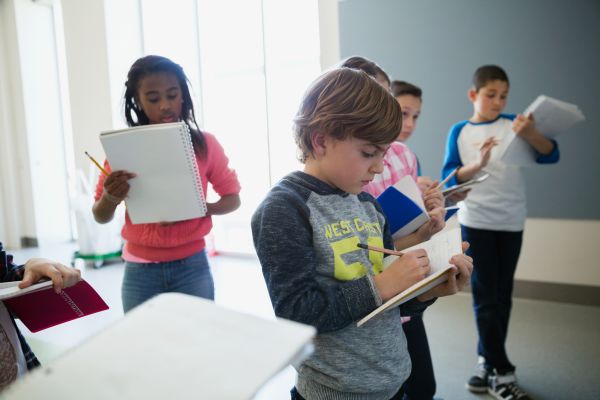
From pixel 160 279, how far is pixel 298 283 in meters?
0.75

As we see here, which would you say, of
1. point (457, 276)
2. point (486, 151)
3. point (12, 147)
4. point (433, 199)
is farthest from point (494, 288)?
point (12, 147)

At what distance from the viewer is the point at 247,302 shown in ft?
11.0

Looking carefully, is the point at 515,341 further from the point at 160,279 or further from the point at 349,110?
the point at 349,110

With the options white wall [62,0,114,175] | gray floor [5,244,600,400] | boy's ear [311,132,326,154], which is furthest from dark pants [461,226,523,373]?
white wall [62,0,114,175]

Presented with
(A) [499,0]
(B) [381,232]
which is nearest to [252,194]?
(A) [499,0]

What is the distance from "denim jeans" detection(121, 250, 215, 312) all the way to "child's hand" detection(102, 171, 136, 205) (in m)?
0.23

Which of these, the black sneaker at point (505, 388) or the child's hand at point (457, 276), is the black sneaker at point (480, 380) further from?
the child's hand at point (457, 276)

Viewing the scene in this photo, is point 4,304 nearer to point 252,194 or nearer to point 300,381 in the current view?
point 300,381

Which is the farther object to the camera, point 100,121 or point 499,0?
point 100,121

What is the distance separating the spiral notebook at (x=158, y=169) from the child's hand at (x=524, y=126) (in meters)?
1.44

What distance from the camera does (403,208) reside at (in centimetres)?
118

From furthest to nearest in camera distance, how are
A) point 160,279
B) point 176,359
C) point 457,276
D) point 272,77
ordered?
point 272,77 < point 160,279 < point 457,276 < point 176,359

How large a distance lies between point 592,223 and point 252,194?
3141mm

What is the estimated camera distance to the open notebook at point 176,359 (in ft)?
1.27
